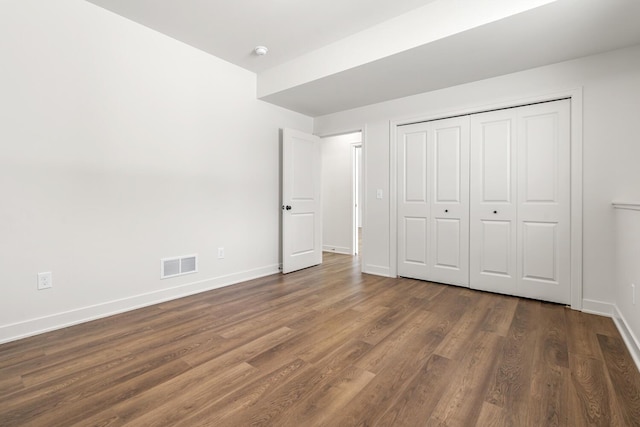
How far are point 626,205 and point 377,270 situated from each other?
8.24ft

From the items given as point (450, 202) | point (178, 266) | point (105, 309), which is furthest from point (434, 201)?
point (105, 309)

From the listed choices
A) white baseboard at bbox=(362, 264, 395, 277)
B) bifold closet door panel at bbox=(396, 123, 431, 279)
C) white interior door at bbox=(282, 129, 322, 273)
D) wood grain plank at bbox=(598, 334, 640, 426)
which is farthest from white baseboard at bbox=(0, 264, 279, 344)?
wood grain plank at bbox=(598, 334, 640, 426)

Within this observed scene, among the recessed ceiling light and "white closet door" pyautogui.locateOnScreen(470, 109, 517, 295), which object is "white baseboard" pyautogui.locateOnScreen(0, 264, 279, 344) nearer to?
the recessed ceiling light

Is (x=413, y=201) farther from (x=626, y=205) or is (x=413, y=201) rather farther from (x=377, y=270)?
(x=626, y=205)

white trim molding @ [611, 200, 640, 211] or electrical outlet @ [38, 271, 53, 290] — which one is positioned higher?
white trim molding @ [611, 200, 640, 211]

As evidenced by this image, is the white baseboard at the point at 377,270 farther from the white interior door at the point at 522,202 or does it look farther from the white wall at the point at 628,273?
the white wall at the point at 628,273

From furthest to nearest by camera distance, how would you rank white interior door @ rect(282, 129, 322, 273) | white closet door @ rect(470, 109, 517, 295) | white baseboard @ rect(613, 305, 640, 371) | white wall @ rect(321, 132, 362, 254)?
white wall @ rect(321, 132, 362, 254), white interior door @ rect(282, 129, 322, 273), white closet door @ rect(470, 109, 517, 295), white baseboard @ rect(613, 305, 640, 371)

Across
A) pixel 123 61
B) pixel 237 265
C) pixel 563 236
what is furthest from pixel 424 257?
pixel 123 61

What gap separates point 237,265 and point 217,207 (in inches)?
30.1

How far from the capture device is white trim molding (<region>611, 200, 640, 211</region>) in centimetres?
198

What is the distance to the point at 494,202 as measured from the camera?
320 centimetres

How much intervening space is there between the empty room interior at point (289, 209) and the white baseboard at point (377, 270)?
0.08ft

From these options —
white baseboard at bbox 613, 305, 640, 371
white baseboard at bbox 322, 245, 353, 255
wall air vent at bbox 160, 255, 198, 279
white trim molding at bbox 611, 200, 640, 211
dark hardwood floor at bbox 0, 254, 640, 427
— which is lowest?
dark hardwood floor at bbox 0, 254, 640, 427

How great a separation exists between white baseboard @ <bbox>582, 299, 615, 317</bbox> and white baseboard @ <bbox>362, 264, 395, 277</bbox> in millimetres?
1927
